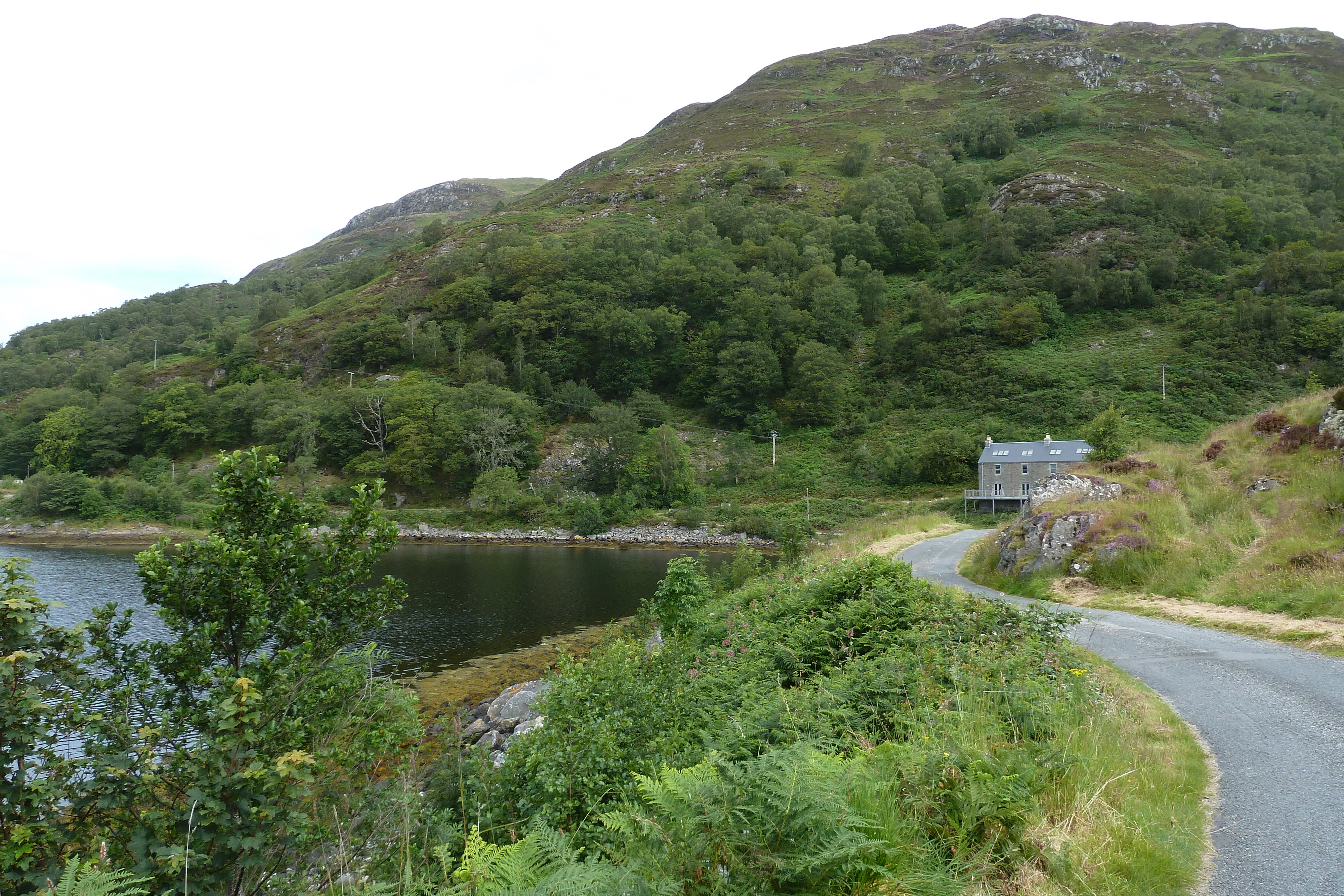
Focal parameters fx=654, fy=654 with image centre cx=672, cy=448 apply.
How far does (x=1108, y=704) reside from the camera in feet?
18.7

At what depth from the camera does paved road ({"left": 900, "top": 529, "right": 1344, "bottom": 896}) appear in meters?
3.54

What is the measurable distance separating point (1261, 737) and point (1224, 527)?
10592 millimetres

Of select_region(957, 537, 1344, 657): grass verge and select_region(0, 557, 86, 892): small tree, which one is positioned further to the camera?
select_region(957, 537, 1344, 657): grass verge

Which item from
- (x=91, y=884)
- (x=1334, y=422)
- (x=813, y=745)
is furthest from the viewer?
(x=1334, y=422)

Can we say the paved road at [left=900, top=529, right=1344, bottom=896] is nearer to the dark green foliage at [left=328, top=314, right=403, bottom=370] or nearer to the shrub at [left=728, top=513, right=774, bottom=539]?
the shrub at [left=728, top=513, right=774, bottom=539]

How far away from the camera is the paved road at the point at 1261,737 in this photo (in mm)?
3545

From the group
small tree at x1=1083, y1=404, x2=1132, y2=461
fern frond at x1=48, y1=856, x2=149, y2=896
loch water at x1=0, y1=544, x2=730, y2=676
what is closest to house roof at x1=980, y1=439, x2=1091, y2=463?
loch water at x1=0, y1=544, x2=730, y2=676

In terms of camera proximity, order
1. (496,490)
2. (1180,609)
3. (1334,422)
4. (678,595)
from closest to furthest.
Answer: (1180,609) < (1334,422) < (678,595) < (496,490)

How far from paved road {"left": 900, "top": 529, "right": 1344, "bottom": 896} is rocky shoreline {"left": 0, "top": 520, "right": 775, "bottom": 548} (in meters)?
45.7

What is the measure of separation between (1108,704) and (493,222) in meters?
139

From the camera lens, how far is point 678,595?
1516 centimetres

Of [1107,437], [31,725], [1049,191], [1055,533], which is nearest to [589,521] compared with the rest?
[1107,437]

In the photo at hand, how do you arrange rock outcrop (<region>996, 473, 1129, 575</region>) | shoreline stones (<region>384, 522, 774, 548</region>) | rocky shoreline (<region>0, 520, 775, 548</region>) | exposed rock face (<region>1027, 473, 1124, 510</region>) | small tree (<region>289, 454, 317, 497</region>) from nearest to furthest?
rock outcrop (<region>996, 473, 1129, 575</region>), exposed rock face (<region>1027, 473, 1124, 510</region>), rocky shoreline (<region>0, 520, 775, 548</region>), shoreline stones (<region>384, 522, 774, 548</region>), small tree (<region>289, 454, 317, 497</region>)

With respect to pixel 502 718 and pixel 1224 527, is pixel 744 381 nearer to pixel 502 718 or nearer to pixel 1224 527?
pixel 1224 527
